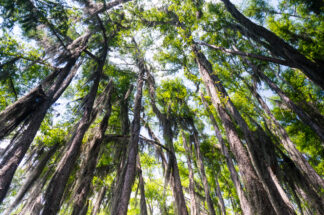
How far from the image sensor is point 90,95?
14.7ft

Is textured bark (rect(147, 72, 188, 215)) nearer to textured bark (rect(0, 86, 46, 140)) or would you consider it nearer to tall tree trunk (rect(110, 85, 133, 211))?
tall tree trunk (rect(110, 85, 133, 211))

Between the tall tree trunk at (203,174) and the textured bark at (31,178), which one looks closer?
A: the textured bark at (31,178)

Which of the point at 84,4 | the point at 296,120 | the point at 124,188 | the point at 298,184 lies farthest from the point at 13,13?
the point at 296,120

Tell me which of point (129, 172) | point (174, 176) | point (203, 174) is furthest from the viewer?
point (203, 174)

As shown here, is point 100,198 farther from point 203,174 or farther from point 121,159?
point 203,174

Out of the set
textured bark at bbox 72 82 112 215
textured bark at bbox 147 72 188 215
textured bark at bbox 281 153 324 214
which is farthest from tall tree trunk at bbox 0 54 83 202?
textured bark at bbox 281 153 324 214

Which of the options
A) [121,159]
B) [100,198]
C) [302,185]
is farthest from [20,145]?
[302,185]

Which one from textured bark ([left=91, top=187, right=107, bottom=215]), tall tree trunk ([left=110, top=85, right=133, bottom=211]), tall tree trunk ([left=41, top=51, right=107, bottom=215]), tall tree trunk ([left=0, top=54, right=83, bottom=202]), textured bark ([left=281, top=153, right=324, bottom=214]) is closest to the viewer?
tall tree trunk ([left=0, top=54, right=83, bottom=202])

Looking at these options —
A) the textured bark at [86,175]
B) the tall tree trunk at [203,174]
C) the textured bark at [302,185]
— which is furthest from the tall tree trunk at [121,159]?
the textured bark at [302,185]

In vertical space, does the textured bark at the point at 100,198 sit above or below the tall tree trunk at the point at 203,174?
below

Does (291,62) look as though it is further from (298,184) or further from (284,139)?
(298,184)

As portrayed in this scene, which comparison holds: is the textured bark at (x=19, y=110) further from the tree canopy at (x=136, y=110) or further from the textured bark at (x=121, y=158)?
the textured bark at (x=121, y=158)

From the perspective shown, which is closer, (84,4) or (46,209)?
(46,209)

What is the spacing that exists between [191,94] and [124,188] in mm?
7674
